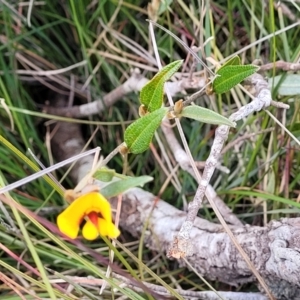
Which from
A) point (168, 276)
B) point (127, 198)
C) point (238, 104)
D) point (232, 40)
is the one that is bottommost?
A: point (168, 276)

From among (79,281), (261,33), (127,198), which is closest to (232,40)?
(261,33)

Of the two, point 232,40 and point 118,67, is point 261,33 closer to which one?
point 232,40

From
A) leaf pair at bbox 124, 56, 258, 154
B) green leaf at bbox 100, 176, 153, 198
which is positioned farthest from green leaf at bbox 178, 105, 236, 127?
green leaf at bbox 100, 176, 153, 198

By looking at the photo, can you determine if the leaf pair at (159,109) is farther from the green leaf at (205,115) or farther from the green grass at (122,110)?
the green grass at (122,110)

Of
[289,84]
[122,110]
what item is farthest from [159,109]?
[122,110]

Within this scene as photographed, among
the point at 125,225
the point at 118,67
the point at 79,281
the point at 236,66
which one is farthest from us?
the point at 118,67

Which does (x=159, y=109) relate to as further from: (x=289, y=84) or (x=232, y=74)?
(x=289, y=84)

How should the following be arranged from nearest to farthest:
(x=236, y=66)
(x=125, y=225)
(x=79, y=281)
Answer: (x=236, y=66) → (x=79, y=281) → (x=125, y=225)
